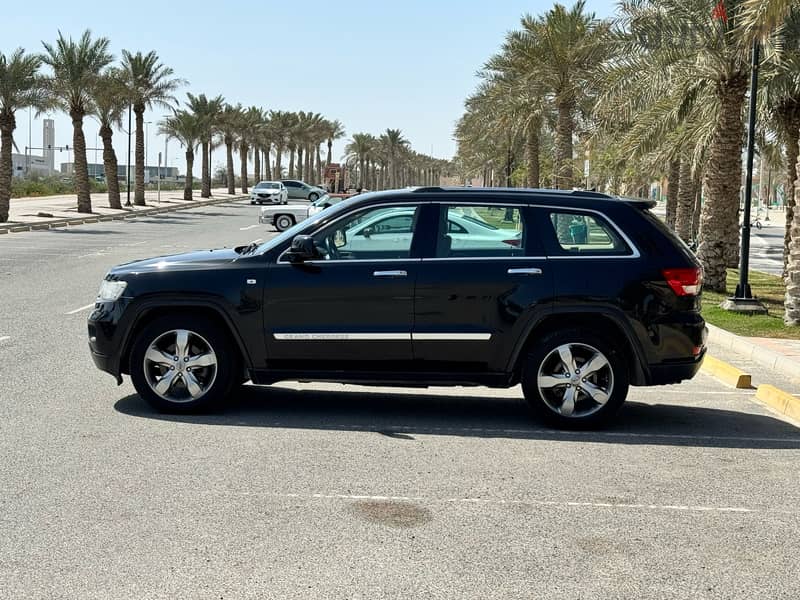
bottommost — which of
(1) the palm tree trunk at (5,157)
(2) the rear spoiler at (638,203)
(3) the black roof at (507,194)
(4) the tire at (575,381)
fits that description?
(4) the tire at (575,381)

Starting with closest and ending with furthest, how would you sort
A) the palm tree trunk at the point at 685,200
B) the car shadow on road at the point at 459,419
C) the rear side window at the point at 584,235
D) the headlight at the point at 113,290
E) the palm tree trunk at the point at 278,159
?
the car shadow on road at the point at 459,419, the rear side window at the point at 584,235, the headlight at the point at 113,290, the palm tree trunk at the point at 685,200, the palm tree trunk at the point at 278,159

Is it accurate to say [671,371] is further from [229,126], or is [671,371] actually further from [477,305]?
[229,126]

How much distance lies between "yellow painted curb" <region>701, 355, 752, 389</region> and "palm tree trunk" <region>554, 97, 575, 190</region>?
25640mm

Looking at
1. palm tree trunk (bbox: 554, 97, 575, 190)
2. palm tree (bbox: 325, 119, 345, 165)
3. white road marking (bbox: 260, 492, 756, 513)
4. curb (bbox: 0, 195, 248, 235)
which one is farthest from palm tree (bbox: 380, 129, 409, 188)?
white road marking (bbox: 260, 492, 756, 513)

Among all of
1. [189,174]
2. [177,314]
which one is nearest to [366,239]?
[177,314]

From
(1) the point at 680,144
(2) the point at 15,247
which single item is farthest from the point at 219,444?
(2) the point at 15,247

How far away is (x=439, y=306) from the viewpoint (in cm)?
773

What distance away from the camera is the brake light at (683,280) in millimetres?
7742

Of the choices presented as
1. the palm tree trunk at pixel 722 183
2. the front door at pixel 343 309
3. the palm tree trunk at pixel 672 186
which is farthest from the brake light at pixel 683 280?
the palm tree trunk at pixel 672 186

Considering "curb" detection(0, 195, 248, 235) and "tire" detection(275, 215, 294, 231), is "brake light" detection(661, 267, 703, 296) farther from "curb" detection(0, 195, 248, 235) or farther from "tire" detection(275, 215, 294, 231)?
"tire" detection(275, 215, 294, 231)

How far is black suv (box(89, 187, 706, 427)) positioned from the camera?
7.71 metres

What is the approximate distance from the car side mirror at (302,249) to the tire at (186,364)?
84 centimetres

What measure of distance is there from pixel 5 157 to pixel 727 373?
39.2 m

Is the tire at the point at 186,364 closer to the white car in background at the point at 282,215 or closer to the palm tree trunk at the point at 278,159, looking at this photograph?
the white car in background at the point at 282,215
